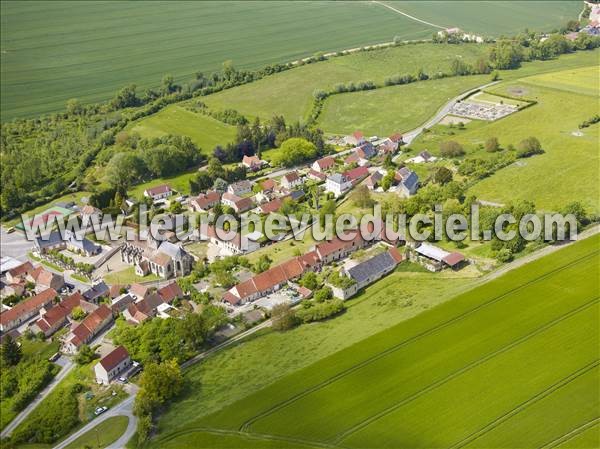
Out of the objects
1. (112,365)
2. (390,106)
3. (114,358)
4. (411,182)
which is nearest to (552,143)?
(411,182)

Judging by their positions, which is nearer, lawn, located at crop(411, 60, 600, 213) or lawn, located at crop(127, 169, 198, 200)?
lawn, located at crop(411, 60, 600, 213)

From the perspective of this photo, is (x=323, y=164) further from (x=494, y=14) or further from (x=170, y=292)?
(x=494, y=14)

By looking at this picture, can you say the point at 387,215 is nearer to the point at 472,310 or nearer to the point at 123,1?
the point at 472,310

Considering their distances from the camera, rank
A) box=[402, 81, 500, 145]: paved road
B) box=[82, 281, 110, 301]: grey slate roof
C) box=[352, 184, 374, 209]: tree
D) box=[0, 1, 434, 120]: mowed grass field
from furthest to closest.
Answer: box=[0, 1, 434, 120]: mowed grass field → box=[402, 81, 500, 145]: paved road → box=[352, 184, 374, 209]: tree → box=[82, 281, 110, 301]: grey slate roof

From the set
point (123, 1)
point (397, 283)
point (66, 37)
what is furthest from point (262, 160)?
point (123, 1)

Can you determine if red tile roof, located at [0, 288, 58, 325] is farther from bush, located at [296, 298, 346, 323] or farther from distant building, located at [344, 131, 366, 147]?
distant building, located at [344, 131, 366, 147]

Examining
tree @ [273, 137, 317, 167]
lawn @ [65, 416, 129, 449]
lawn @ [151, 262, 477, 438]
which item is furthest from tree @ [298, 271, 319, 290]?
tree @ [273, 137, 317, 167]
